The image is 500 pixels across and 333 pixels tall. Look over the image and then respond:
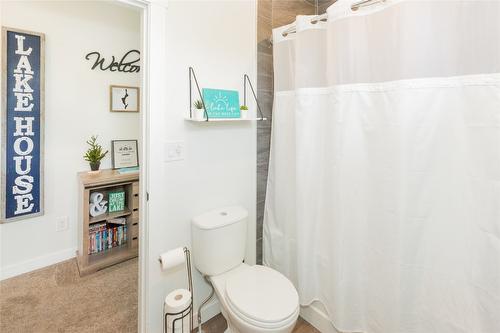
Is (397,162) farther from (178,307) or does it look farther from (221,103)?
(178,307)

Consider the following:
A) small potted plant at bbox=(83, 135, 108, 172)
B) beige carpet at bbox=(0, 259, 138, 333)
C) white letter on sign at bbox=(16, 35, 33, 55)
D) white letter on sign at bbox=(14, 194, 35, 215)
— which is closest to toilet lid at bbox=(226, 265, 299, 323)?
beige carpet at bbox=(0, 259, 138, 333)

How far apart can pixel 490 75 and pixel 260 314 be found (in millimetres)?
1312

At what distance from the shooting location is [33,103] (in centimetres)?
199

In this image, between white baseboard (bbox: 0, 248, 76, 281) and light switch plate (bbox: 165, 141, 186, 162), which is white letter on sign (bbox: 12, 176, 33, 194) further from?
light switch plate (bbox: 165, 141, 186, 162)

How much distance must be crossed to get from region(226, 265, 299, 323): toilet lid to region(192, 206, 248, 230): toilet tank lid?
30 cm

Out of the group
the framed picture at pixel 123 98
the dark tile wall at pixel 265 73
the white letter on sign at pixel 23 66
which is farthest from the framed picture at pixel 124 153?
the dark tile wall at pixel 265 73

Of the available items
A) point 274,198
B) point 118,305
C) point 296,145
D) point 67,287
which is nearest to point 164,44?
point 296,145

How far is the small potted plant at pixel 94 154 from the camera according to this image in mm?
2227

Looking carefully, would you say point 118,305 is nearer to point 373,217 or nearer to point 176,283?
point 176,283

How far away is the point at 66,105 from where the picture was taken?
220 cm

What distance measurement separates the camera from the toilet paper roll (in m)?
1.33

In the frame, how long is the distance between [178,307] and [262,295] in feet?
1.38

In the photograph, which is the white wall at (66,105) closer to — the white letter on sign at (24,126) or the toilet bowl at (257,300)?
the white letter on sign at (24,126)

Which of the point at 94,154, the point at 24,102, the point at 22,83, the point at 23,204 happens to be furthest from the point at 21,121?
the point at 23,204
